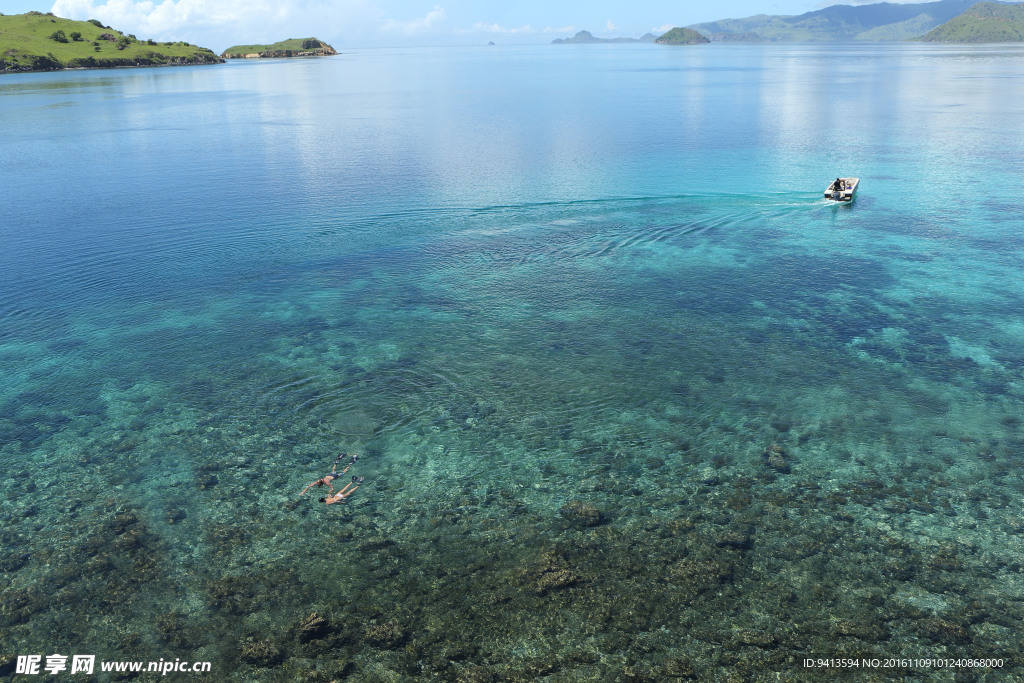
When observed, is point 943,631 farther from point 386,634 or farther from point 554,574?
point 386,634

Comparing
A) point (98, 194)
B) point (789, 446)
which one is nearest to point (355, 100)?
point (98, 194)

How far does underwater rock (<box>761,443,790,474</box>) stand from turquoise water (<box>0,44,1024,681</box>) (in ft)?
1.60

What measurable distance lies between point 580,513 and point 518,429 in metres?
7.74

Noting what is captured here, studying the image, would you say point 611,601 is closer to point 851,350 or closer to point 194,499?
point 194,499

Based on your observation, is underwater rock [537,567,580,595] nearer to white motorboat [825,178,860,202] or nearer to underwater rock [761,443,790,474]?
underwater rock [761,443,790,474]

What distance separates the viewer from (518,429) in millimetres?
35531

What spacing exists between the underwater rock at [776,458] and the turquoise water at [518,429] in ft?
1.60

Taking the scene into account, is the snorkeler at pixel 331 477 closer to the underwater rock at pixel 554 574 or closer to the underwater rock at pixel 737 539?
the underwater rock at pixel 554 574

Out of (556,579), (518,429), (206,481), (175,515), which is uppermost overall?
(518,429)

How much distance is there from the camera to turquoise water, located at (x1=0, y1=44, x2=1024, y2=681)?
76.5 feet

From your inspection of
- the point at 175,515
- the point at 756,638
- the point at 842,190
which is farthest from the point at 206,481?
the point at 842,190

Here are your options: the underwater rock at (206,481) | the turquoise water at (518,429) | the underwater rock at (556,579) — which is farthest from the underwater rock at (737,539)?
the underwater rock at (206,481)

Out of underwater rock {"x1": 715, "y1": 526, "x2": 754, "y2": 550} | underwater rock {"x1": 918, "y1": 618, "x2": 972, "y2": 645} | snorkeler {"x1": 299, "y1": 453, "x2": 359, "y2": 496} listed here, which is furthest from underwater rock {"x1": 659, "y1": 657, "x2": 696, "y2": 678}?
snorkeler {"x1": 299, "y1": 453, "x2": 359, "y2": 496}

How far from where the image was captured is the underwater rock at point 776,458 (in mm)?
31875
